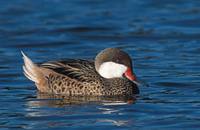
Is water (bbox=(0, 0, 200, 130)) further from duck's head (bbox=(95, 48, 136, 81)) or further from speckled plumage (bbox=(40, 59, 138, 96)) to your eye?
duck's head (bbox=(95, 48, 136, 81))

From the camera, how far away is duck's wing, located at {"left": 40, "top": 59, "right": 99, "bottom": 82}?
15414mm

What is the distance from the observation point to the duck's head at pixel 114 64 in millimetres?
15367

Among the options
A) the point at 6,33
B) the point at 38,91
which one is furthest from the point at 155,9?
the point at 38,91

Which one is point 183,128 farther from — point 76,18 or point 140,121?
point 76,18

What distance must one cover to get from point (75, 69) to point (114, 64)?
0.64 m

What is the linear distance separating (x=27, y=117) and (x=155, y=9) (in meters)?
12.6

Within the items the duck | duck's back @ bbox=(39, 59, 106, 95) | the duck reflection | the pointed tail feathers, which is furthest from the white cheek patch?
the pointed tail feathers

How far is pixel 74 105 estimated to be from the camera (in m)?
14.7

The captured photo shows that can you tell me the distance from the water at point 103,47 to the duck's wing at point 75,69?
439mm

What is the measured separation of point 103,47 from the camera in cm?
2059

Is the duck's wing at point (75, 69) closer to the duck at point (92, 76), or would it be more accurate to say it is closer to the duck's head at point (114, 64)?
the duck at point (92, 76)

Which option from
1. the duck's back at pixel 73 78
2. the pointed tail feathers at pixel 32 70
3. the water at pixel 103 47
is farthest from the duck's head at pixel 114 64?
the pointed tail feathers at pixel 32 70

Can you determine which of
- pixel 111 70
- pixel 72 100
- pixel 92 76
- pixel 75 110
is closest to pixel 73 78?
pixel 92 76

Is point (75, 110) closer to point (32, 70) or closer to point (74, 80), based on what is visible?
point (74, 80)
